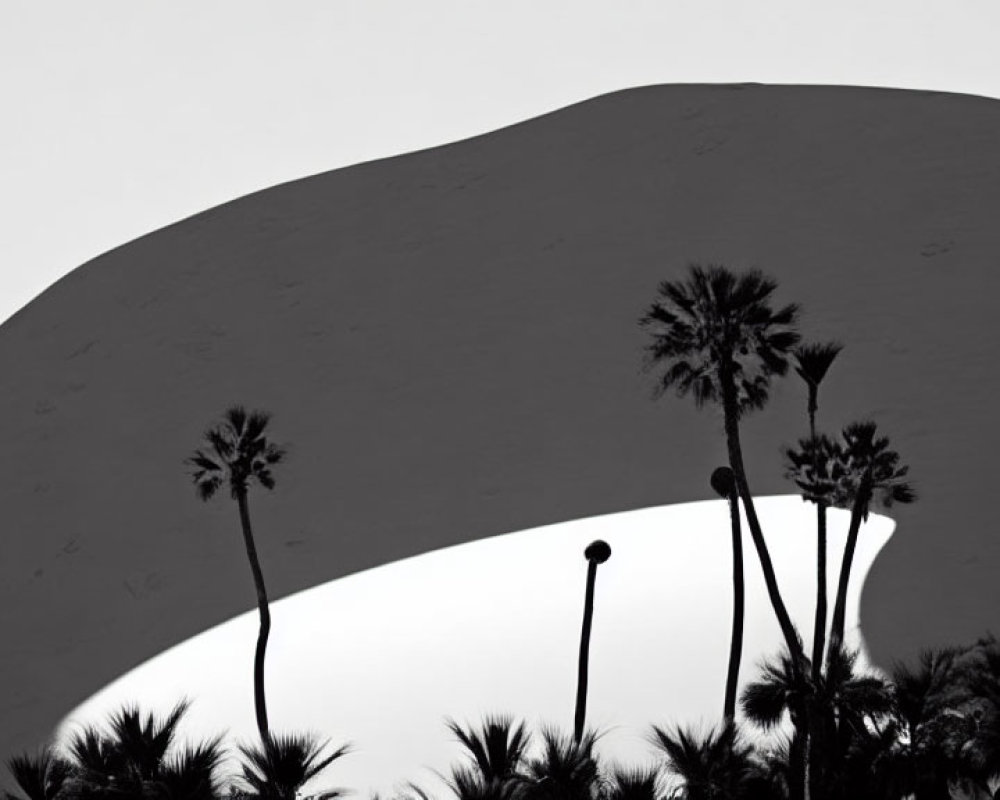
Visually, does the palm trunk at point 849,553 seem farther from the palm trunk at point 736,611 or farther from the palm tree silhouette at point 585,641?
the palm tree silhouette at point 585,641

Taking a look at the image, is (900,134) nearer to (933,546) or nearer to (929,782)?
(933,546)

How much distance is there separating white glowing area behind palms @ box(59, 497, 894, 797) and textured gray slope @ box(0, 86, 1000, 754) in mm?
1051

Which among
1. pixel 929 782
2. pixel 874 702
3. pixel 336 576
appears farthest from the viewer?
pixel 336 576

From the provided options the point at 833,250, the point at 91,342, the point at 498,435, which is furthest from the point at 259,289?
the point at 833,250

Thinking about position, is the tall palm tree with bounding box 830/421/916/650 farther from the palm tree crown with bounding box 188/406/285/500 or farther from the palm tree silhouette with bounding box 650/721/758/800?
the palm tree crown with bounding box 188/406/285/500

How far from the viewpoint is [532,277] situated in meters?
48.0

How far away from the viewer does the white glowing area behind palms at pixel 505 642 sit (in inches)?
1226

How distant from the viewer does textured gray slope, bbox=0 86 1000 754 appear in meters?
40.4

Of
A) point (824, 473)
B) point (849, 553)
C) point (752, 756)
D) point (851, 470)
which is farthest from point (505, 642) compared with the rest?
point (752, 756)

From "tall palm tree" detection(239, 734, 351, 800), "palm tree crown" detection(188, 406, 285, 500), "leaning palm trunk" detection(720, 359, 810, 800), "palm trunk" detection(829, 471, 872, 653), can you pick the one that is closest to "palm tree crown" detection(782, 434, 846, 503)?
"palm trunk" detection(829, 471, 872, 653)

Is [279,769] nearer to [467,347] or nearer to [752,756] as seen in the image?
[752,756]

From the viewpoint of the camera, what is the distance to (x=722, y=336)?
79.7 feet

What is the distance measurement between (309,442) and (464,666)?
43.5 ft

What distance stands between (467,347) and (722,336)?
22972 millimetres
